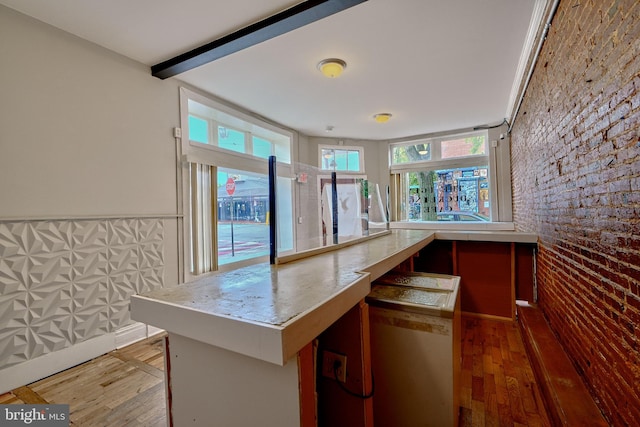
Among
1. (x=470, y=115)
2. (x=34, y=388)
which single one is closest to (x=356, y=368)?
(x=34, y=388)

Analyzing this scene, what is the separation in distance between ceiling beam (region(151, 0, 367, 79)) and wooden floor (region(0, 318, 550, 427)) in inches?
110

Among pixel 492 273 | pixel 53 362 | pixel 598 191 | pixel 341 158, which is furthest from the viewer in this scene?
pixel 341 158

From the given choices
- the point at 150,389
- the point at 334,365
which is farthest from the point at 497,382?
the point at 150,389

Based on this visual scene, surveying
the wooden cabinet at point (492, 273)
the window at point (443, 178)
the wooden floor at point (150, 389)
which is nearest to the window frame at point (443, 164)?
the window at point (443, 178)

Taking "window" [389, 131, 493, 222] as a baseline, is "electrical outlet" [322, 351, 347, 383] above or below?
below

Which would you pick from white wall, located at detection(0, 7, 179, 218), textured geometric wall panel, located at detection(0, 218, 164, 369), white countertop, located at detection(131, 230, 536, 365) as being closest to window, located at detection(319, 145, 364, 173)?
white wall, located at detection(0, 7, 179, 218)

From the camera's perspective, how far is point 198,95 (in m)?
3.49

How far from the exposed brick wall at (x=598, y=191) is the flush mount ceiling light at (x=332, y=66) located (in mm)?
1768

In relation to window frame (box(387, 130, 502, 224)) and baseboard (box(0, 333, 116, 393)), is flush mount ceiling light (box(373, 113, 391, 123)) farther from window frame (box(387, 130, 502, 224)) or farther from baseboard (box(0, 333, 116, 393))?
baseboard (box(0, 333, 116, 393))

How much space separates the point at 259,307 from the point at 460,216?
5.78m

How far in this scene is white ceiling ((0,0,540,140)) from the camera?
217cm

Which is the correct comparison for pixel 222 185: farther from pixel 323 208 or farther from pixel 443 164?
pixel 443 164

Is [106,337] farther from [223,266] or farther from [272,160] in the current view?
[272,160]

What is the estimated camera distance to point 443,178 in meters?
5.86
